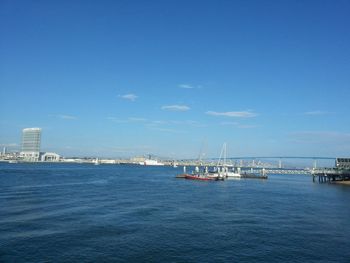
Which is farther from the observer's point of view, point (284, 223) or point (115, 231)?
point (284, 223)

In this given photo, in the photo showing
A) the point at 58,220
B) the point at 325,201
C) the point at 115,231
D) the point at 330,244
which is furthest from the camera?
the point at 325,201

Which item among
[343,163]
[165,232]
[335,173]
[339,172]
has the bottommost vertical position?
[165,232]

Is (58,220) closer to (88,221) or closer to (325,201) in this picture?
(88,221)

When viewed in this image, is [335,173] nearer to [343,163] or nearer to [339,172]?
[339,172]

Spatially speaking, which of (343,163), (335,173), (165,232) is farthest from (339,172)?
(165,232)

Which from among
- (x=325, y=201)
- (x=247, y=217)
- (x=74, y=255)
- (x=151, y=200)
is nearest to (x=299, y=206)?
(x=325, y=201)

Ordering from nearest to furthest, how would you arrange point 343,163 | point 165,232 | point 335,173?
point 165,232, point 335,173, point 343,163

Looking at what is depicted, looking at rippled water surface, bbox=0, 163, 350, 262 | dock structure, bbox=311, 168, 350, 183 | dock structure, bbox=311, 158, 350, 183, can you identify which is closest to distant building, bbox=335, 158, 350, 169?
dock structure, bbox=311, 158, 350, 183

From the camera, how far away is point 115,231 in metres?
32.8

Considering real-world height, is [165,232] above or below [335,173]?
below

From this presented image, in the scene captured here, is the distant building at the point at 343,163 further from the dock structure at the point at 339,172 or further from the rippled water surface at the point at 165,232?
the rippled water surface at the point at 165,232

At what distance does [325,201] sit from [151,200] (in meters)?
27.6

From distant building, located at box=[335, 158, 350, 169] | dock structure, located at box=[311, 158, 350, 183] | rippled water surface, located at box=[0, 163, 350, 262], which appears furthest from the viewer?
distant building, located at box=[335, 158, 350, 169]

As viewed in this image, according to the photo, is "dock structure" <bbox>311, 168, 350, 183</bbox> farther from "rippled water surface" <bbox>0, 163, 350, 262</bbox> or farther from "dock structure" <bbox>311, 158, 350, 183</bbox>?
"rippled water surface" <bbox>0, 163, 350, 262</bbox>
